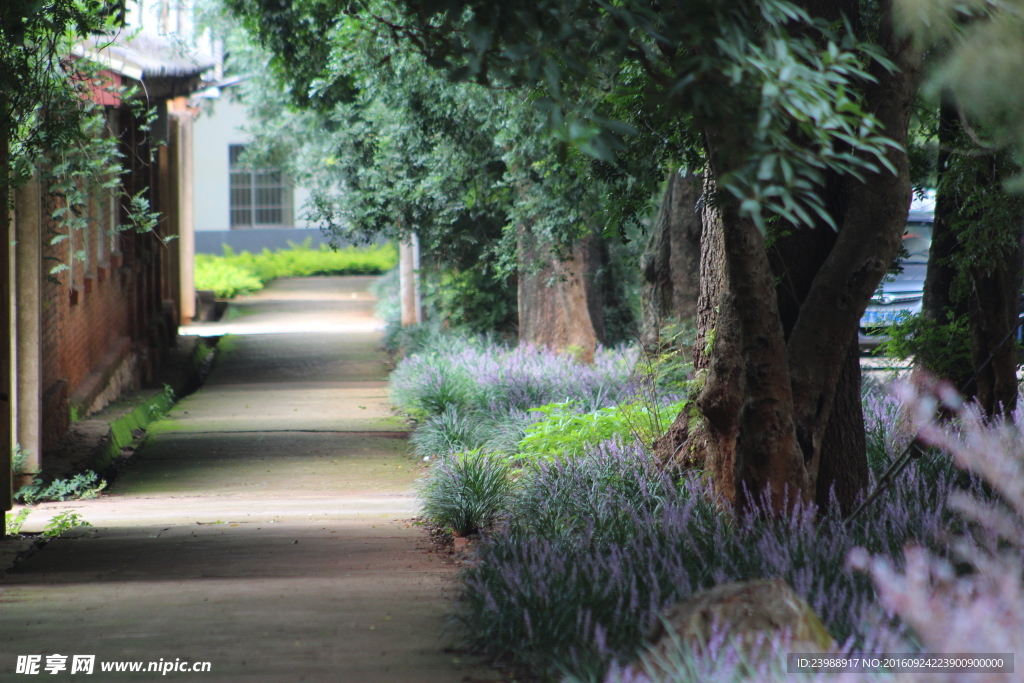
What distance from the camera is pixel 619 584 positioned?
4148 mm

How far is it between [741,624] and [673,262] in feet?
26.1

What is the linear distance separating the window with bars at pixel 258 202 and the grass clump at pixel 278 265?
1.40 m

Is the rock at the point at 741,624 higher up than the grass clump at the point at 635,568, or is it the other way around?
the rock at the point at 741,624

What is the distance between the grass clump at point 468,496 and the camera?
6828 millimetres

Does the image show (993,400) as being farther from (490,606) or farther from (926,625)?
(926,625)

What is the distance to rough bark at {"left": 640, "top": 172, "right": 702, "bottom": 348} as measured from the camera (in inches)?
428

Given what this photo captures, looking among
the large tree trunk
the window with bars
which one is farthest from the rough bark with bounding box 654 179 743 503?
the window with bars

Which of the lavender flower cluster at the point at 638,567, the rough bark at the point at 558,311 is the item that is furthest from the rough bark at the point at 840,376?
→ the rough bark at the point at 558,311

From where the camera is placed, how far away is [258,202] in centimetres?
3338

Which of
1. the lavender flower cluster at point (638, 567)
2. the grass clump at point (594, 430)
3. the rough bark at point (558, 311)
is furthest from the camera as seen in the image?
the rough bark at point (558, 311)

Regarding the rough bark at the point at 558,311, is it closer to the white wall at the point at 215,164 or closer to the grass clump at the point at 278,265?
the grass clump at the point at 278,265

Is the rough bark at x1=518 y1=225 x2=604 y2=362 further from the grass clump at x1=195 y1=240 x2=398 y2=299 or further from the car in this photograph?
the grass clump at x1=195 y1=240 x2=398 y2=299

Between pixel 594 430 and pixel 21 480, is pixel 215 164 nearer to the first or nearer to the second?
pixel 21 480

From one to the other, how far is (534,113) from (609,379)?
3363 mm
